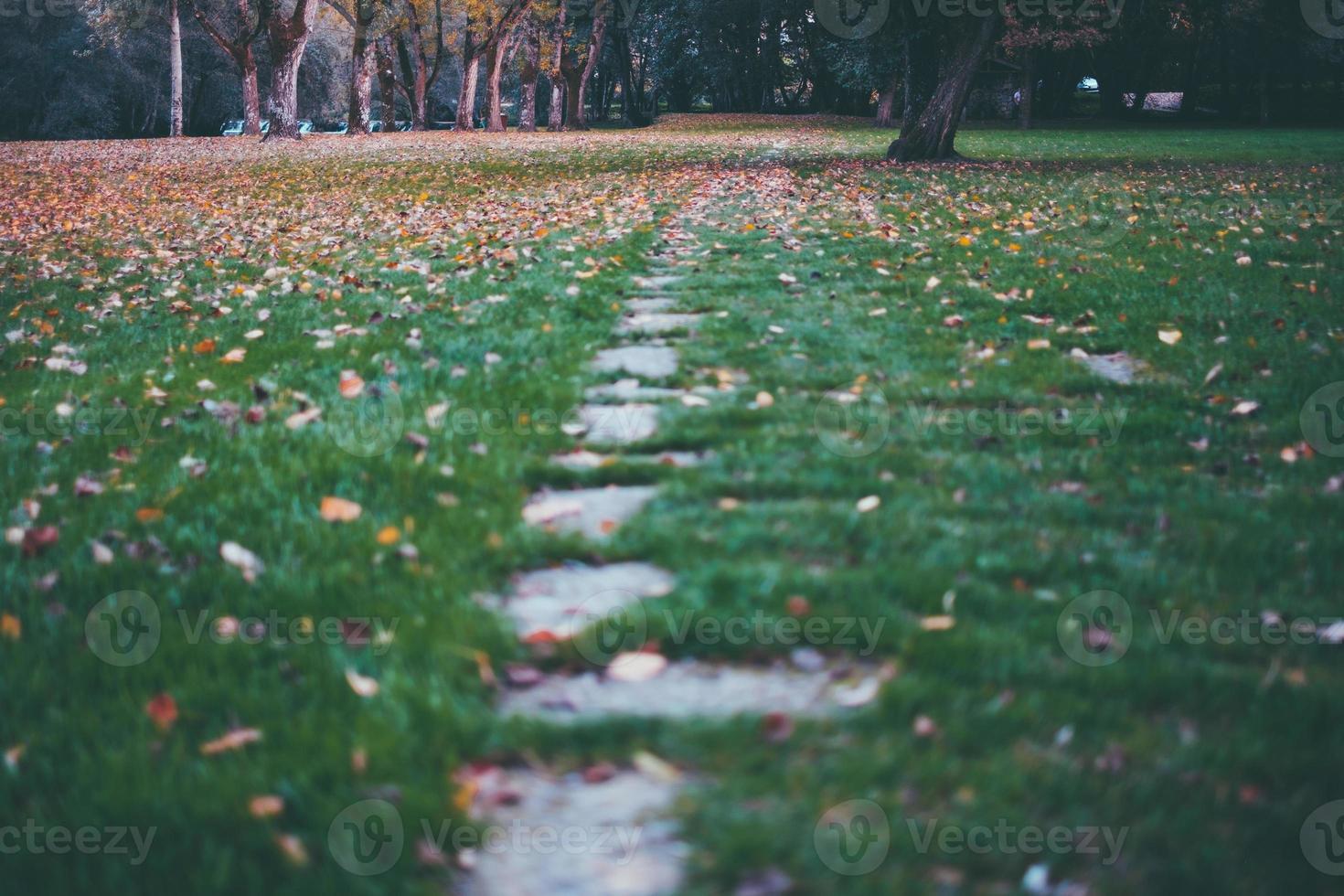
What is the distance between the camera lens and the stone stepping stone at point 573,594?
8.64ft

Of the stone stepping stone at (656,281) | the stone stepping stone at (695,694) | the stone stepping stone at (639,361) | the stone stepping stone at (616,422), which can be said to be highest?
the stone stepping stone at (656,281)

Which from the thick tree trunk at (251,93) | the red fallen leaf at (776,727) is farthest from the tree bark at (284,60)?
the red fallen leaf at (776,727)

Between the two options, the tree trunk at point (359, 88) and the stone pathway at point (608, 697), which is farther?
the tree trunk at point (359, 88)

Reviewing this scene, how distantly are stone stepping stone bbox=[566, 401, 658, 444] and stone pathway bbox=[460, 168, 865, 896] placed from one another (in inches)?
9.8

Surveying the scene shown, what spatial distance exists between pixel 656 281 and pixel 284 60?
25881 millimetres

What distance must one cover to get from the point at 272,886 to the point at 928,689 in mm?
1453

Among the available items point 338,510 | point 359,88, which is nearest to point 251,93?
point 359,88

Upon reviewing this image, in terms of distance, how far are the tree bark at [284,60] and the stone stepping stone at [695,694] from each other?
31.1m

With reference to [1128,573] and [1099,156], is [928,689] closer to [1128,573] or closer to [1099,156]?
[1128,573]

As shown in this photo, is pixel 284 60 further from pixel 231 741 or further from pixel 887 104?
pixel 231 741

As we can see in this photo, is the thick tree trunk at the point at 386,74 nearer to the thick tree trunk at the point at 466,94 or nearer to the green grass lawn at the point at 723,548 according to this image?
the thick tree trunk at the point at 466,94

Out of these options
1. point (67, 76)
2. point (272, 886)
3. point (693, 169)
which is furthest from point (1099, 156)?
point (67, 76)

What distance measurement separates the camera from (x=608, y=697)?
2340mm

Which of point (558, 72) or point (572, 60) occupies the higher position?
point (572, 60)
